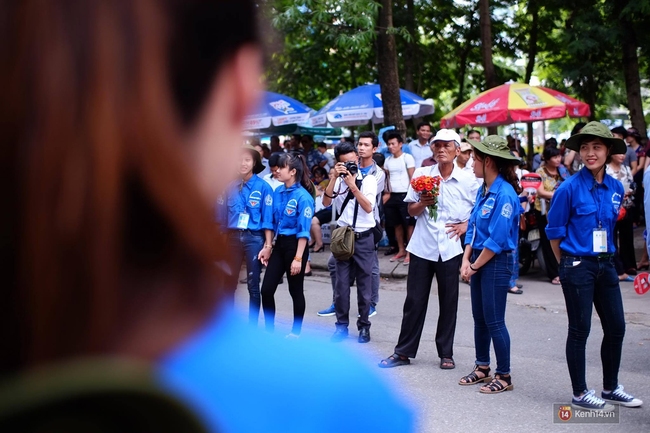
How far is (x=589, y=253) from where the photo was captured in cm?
538

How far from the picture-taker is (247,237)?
7.70m

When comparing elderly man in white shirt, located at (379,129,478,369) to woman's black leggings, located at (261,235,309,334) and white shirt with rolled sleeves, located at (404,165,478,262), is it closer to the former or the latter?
white shirt with rolled sleeves, located at (404,165,478,262)

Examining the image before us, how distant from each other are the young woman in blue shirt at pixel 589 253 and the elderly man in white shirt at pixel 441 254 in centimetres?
123

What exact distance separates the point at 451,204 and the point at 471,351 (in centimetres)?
151

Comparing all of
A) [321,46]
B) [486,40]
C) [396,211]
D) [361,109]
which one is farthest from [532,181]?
[321,46]

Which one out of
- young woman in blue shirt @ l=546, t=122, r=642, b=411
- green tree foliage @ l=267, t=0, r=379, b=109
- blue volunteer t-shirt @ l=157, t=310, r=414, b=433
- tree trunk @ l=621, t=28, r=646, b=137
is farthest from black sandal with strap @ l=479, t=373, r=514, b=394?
tree trunk @ l=621, t=28, r=646, b=137

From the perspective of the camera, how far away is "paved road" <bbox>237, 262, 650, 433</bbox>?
17.5ft

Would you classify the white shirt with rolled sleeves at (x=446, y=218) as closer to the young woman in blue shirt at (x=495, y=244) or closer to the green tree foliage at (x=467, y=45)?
the young woman in blue shirt at (x=495, y=244)

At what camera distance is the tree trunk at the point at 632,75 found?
16.1 metres

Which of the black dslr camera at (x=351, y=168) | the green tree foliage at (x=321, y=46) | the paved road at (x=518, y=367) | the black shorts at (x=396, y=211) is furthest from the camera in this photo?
the black shorts at (x=396, y=211)

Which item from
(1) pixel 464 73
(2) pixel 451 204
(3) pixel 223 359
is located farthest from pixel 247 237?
(1) pixel 464 73

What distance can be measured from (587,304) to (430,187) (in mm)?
1706

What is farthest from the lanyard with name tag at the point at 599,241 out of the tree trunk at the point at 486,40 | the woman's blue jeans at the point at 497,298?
the tree trunk at the point at 486,40

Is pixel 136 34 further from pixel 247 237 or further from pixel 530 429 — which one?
pixel 247 237
